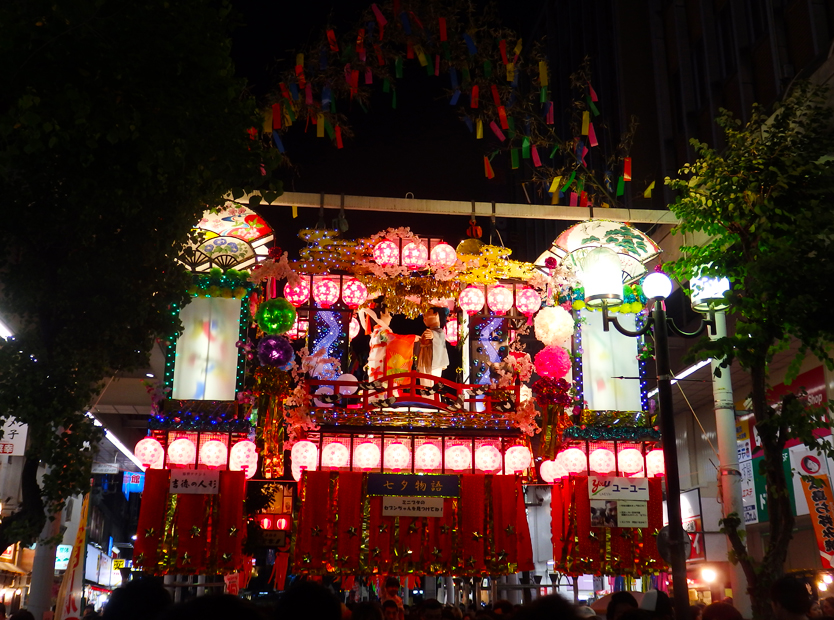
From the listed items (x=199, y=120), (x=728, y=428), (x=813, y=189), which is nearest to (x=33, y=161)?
(x=199, y=120)

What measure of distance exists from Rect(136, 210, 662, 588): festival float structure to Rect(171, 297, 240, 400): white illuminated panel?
0.08 feet

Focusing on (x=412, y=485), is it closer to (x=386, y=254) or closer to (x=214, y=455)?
(x=214, y=455)

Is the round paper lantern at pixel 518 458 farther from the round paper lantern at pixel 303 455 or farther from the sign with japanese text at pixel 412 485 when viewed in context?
the round paper lantern at pixel 303 455

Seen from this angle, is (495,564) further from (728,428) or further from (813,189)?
(813,189)

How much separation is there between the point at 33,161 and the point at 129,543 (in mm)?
45202

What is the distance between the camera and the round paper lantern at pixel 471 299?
1382cm

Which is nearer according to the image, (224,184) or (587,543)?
(224,184)

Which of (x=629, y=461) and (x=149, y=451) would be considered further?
(x=629, y=461)

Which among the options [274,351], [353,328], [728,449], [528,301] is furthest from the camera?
[353,328]

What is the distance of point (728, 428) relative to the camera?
1018 centimetres

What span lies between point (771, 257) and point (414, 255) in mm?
7688

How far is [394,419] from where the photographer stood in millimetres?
13289

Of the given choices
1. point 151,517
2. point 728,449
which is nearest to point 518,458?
point 728,449

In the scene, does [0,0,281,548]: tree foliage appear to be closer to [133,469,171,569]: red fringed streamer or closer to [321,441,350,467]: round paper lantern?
[133,469,171,569]: red fringed streamer
